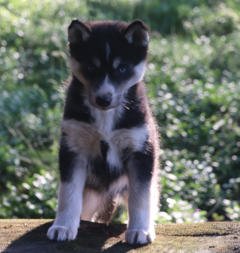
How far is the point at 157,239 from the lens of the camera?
403 cm

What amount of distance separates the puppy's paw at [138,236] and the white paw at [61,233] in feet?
1.30

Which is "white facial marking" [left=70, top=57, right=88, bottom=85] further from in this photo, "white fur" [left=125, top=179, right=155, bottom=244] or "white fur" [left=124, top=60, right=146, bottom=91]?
"white fur" [left=125, top=179, right=155, bottom=244]

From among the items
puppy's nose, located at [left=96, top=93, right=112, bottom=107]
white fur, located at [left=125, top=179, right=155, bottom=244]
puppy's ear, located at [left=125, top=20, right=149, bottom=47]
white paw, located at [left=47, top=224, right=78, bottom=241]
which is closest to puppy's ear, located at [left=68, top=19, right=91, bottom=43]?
puppy's ear, located at [left=125, top=20, right=149, bottom=47]

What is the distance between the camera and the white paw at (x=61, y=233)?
12.6ft

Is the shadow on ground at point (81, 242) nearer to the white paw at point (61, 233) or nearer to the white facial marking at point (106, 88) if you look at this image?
the white paw at point (61, 233)

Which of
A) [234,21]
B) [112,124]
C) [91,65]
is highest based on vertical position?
[234,21]

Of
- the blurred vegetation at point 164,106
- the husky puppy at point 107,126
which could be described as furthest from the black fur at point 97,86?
the blurred vegetation at point 164,106

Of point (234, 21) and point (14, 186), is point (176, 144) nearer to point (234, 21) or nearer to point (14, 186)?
point (14, 186)

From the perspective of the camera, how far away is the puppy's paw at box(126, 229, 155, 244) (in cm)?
388

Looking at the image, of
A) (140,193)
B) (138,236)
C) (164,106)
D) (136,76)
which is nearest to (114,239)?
(138,236)

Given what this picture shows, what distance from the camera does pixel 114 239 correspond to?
401 centimetres

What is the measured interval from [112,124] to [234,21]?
8.32m

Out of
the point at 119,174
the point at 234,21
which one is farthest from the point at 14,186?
the point at 234,21

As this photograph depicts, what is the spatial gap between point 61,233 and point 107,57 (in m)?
1.31
